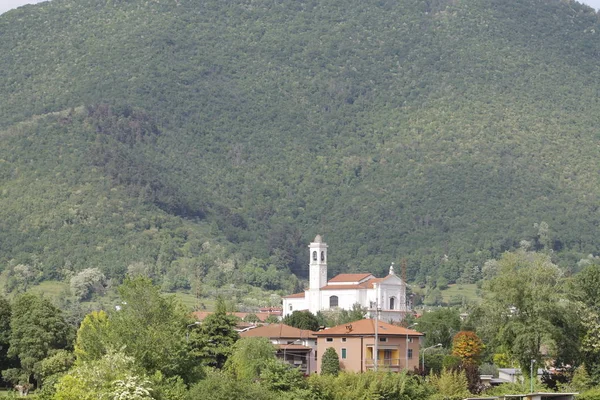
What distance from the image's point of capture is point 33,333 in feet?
332

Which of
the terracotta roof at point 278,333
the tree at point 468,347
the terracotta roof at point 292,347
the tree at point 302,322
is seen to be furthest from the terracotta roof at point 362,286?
the terracotta roof at point 292,347

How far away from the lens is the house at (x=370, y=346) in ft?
330

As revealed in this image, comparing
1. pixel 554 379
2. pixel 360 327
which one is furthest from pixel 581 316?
pixel 360 327

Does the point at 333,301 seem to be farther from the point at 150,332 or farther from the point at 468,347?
the point at 150,332

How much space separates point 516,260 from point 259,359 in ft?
73.2

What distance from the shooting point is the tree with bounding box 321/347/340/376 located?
97250 millimetres

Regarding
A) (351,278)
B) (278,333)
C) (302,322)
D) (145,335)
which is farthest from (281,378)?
(351,278)

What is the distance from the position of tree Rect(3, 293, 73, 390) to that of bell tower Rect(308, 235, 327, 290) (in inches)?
3256

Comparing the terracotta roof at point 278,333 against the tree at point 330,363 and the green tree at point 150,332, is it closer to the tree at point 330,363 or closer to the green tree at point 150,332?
the tree at point 330,363

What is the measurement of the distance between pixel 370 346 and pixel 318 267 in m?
86.6

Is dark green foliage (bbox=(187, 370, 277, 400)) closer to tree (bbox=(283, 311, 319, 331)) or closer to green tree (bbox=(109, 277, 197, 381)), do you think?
green tree (bbox=(109, 277, 197, 381))

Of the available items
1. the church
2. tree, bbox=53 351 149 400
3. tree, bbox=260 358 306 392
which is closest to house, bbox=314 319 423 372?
tree, bbox=260 358 306 392

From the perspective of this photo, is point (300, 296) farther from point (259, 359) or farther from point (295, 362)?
point (259, 359)

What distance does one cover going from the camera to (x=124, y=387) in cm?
7444
